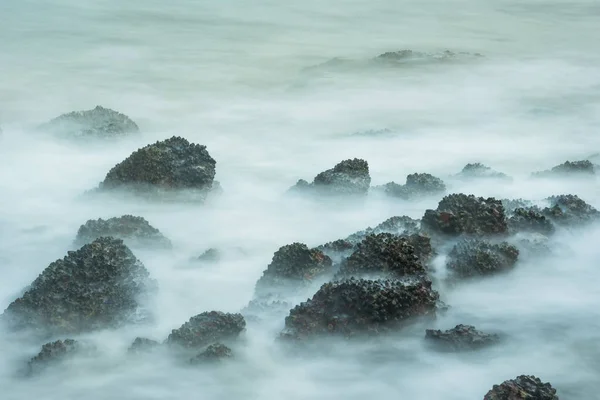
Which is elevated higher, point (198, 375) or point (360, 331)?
point (360, 331)

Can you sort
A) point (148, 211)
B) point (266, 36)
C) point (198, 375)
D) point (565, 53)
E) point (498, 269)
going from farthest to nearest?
point (266, 36)
point (565, 53)
point (148, 211)
point (498, 269)
point (198, 375)

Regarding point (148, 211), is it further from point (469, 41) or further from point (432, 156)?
point (469, 41)

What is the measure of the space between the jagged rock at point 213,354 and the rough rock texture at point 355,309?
1.74 ft

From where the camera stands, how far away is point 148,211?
966 centimetres

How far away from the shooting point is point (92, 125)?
1280 cm

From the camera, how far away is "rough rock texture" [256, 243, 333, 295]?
7324mm

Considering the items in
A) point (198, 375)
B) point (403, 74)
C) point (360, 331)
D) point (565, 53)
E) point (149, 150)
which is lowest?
point (198, 375)

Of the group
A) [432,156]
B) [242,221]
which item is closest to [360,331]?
[242,221]

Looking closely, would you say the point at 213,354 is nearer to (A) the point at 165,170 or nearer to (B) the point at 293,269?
(B) the point at 293,269

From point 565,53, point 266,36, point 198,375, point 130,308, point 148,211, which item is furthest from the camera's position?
point 266,36

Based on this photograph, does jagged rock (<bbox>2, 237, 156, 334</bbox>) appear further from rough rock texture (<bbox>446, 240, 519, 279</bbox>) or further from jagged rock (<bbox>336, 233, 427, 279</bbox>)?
rough rock texture (<bbox>446, 240, 519, 279</bbox>)

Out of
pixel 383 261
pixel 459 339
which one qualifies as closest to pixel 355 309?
pixel 383 261

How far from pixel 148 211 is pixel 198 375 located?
3852 millimetres

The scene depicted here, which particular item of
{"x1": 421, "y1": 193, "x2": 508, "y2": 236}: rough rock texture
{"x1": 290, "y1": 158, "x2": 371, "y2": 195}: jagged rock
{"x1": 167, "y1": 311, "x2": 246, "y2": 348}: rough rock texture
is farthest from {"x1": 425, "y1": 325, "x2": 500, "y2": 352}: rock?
{"x1": 290, "y1": 158, "x2": 371, "y2": 195}: jagged rock
